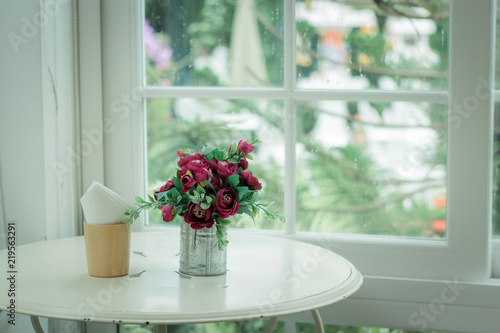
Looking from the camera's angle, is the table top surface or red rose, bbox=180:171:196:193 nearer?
the table top surface

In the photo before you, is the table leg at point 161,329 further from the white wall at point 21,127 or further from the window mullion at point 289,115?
the window mullion at point 289,115

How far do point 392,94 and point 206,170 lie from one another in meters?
0.77

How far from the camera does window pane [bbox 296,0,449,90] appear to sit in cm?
185

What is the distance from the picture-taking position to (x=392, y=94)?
1.87 m

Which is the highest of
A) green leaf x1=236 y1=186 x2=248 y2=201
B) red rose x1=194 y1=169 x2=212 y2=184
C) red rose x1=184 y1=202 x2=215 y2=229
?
red rose x1=194 y1=169 x2=212 y2=184

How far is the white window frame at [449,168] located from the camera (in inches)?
69.8

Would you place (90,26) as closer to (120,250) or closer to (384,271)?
(120,250)

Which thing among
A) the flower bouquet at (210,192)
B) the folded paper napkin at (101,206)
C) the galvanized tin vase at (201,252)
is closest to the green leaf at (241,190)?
the flower bouquet at (210,192)

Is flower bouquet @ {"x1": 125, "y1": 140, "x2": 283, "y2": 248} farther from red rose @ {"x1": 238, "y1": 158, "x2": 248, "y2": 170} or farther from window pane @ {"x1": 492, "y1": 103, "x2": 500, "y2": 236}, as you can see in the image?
window pane @ {"x1": 492, "y1": 103, "x2": 500, "y2": 236}

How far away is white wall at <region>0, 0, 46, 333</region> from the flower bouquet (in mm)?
523

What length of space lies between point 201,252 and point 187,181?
176 mm

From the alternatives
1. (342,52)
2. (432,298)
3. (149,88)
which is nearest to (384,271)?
(432,298)

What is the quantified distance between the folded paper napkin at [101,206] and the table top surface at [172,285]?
0.43 ft

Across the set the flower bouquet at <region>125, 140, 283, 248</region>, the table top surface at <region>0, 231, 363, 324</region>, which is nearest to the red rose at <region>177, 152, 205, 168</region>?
the flower bouquet at <region>125, 140, 283, 248</region>
